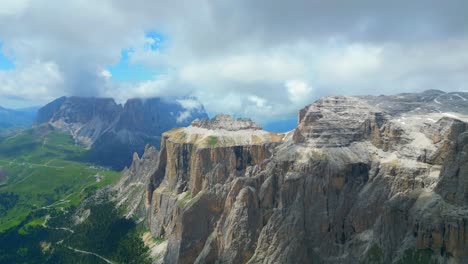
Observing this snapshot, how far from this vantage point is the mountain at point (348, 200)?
118438 mm

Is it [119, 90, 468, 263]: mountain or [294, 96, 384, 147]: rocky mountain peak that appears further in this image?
[294, 96, 384, 147]: rocky mountain peak

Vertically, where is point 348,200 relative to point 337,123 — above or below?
below

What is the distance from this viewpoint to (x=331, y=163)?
5969 inches

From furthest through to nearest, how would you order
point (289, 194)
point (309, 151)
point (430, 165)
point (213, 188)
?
point (213, 188), point (309, 151), point (289, 194), point (430, 165)

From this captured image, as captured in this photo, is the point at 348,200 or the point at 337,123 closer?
the point at 348,200

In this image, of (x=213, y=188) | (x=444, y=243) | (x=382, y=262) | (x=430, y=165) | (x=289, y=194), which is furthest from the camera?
(x=213, y=188)

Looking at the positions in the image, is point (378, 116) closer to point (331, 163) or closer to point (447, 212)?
point (331, 163)

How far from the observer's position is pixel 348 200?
146 m

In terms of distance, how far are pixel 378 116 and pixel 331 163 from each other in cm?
3222

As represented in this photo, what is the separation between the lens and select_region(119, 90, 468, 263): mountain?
11844 cm

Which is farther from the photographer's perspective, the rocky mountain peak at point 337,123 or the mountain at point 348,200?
the rocky mountain peak at point 337,123

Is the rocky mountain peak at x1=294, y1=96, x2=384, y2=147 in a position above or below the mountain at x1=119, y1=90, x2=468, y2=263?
above

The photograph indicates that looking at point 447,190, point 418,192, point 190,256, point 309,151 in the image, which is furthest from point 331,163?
point 190,256

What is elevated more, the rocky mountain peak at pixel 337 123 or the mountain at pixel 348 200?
the rocky mountain peak at pixel 337 123
